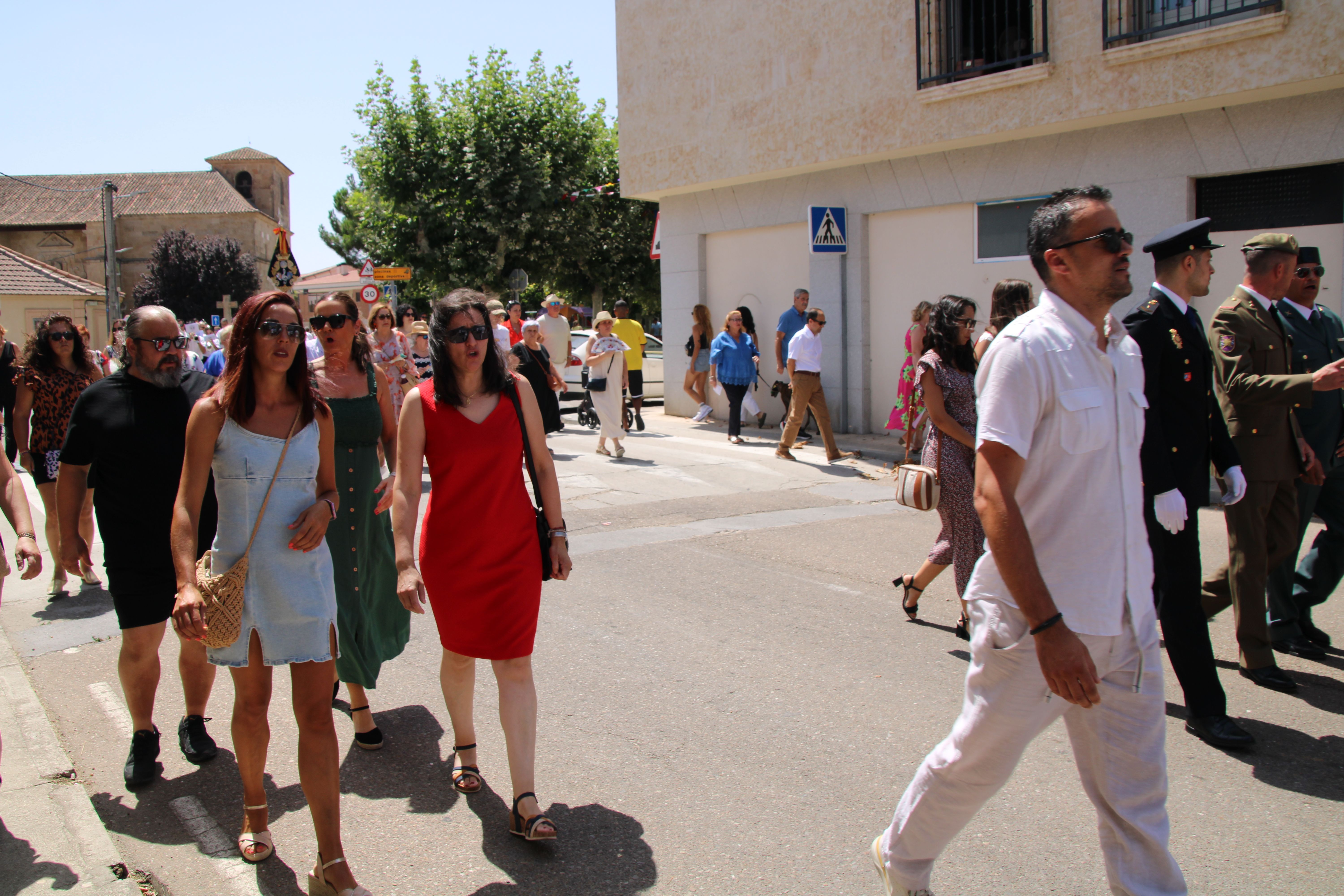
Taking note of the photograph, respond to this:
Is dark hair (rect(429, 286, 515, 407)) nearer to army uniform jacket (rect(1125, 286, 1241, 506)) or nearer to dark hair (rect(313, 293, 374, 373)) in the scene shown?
dark hair (rect(313, 293, 374, 373))

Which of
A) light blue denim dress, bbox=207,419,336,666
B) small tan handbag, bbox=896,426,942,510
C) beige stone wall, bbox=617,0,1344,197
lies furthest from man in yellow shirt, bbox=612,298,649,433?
light blue denim dress, bbox=207,419,336,666

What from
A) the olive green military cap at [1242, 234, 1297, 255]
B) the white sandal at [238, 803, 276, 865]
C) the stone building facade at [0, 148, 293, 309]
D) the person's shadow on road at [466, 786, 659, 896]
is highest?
the stone building facade at [0, 148, 293, 309]

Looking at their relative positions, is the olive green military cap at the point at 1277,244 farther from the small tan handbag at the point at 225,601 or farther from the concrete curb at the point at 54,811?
the concrete curb at the point at 54,811

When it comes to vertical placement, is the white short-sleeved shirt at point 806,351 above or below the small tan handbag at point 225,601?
above

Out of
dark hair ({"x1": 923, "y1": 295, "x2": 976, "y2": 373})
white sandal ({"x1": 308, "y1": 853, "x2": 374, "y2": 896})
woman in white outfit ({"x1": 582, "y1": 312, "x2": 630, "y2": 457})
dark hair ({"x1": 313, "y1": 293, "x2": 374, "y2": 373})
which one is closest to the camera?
white sandal ({"x1": 308, "y1": 853, "x2": 374, "y2": 896})

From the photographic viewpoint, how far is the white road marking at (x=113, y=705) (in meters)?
4.76

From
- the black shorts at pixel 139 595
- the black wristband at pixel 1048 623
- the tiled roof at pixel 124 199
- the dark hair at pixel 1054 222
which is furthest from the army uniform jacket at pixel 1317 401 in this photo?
the tiled roof at pixel 124 199

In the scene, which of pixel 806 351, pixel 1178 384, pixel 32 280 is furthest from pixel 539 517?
pixel 32 280

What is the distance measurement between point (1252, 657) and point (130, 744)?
5045 mm

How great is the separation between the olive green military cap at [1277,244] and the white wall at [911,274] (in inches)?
297

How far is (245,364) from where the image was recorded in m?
3.33

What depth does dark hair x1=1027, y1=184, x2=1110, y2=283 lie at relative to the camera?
2.61m

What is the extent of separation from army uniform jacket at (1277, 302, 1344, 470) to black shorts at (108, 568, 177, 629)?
5.15 m

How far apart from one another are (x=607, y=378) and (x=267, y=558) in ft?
33.1
